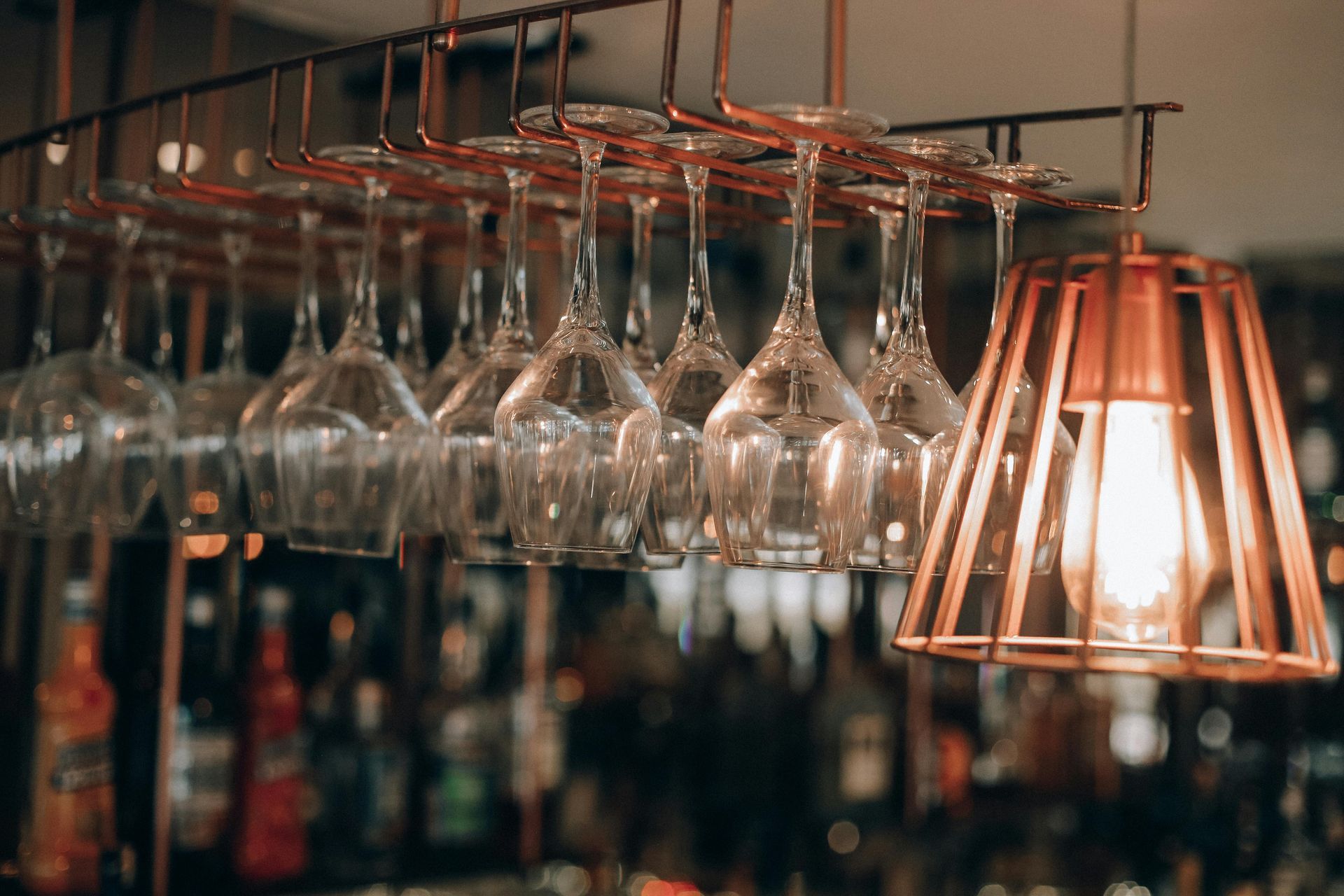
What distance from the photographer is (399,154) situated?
0.93 meters

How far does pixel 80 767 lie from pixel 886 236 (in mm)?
1338

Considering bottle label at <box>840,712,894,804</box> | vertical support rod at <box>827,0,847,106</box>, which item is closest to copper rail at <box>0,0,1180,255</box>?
vertical support rod at <box>827,0,847,106</box>

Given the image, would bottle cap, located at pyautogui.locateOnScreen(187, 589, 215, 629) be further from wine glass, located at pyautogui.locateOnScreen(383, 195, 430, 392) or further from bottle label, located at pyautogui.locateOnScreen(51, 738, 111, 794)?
wine glass, located at pyautogui.locateOnScreen(383, 195, 430, 392)

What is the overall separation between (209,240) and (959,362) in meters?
1.84

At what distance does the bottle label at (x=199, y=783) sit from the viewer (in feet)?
6.71

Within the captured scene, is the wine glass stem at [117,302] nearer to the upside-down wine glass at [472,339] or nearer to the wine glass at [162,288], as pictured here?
the wine glass at [162,288]

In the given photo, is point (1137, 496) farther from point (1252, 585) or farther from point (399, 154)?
point (399, 154)

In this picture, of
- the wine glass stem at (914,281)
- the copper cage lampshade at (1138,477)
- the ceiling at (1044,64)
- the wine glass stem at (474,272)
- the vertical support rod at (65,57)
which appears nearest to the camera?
the copper cage lampshade at (1138,477)

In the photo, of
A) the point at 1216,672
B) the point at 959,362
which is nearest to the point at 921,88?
the point at 959,362

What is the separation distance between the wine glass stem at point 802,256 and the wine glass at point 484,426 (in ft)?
0.64

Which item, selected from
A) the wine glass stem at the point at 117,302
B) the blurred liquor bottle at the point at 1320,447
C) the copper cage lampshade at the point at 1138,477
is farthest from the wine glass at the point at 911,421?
the blurred liquor bottle at the point at 1320,447

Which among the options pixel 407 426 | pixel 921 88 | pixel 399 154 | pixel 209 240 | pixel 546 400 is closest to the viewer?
pixel 546 400

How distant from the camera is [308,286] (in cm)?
120

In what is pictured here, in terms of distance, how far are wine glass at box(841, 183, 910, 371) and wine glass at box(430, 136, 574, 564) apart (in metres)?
0.20
